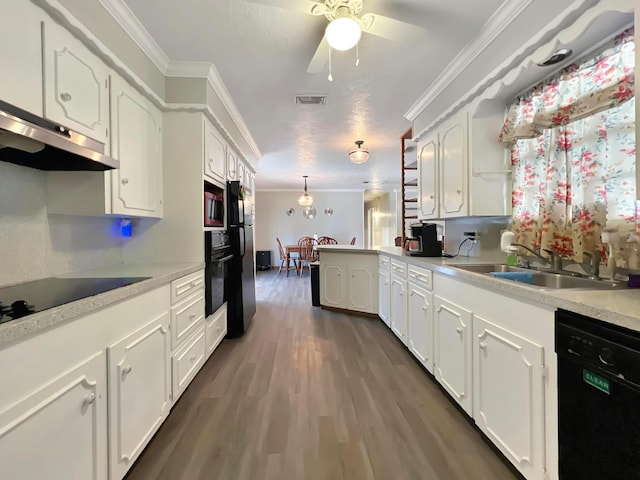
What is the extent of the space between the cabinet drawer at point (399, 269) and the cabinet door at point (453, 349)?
620 mm

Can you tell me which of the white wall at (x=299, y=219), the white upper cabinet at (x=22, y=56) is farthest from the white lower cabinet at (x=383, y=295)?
the white wall at (x=299, y=219)

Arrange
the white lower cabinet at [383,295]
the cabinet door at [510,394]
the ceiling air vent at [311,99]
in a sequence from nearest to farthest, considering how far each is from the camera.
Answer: the cabinet door at [510,394] → the ceiling air vent at [311,99] → the white lower cabinet at [383,295]

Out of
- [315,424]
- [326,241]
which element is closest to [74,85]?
[315,424]

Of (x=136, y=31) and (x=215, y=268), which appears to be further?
(x=215, y=268)

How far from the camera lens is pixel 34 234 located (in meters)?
1.51

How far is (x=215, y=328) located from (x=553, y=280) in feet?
8.37

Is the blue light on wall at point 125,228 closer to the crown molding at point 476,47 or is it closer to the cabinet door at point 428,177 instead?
the cabinet door at point 428,177

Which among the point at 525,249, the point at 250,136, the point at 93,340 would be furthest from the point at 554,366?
the point at 250,136

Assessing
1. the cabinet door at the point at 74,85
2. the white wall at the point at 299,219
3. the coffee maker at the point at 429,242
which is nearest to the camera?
the cabinet door at the point at 74,85

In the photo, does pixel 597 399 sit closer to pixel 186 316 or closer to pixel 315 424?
pixel 315 424

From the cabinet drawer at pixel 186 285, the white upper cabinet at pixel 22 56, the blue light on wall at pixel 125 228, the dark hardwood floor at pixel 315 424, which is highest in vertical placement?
the white upper cabinet at pixel 22 56

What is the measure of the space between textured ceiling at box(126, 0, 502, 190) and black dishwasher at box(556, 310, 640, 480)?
1789 millimetres

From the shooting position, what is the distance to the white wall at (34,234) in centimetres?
137

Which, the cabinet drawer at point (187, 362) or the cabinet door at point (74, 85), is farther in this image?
the cabinet drawer at point (187, 362)
